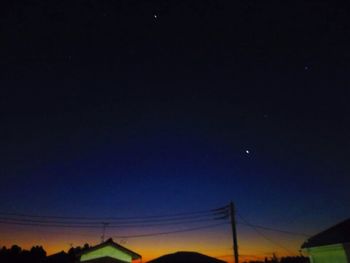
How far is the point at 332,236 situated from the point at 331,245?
1242 mm

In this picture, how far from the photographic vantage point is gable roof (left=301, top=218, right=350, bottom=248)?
20922 mm

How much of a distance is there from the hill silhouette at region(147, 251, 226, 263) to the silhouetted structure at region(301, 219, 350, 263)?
45.7 ft

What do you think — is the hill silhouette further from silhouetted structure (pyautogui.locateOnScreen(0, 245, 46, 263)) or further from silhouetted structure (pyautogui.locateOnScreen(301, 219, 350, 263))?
silhouetted structure (pyautogui.locateOnScreen(301, 219, 350, 263))

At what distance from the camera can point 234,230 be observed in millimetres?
25688

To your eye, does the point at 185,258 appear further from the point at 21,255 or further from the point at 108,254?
the point at 21,255

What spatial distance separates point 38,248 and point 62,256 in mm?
4954

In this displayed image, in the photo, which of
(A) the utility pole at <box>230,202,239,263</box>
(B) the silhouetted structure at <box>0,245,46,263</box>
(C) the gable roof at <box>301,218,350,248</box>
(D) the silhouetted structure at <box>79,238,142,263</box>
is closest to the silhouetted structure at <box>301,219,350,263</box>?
(C) the gable roof at <box>301,218,350,248</box>

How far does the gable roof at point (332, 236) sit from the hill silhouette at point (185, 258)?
13.9 meters

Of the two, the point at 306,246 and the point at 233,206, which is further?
the point at 233,206

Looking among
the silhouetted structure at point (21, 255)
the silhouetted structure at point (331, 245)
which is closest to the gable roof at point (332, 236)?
the silhouetted structure at point (331, 245)

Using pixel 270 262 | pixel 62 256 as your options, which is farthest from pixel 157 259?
pixel 270 262

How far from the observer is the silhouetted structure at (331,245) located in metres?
20.3

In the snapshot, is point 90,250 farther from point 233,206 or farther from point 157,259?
point 233,206

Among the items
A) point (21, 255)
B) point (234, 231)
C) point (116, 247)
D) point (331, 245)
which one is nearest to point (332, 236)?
point (331, 245)
